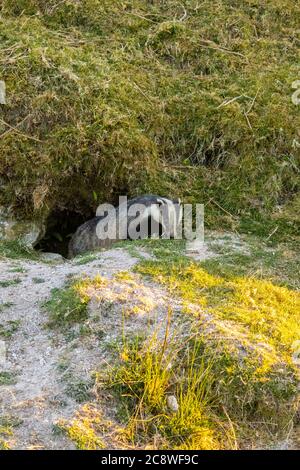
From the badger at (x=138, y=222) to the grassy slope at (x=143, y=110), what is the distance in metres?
0.39

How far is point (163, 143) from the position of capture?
724cm

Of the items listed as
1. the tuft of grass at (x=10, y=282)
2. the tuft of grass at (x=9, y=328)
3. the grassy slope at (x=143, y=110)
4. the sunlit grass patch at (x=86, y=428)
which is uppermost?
the grassy slope at (x=143, y=110)

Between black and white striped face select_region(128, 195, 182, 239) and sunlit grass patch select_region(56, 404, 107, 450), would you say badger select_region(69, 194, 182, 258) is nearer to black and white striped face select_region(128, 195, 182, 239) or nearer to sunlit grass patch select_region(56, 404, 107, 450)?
black and white striped face select_region(128, 195, 182, 239)

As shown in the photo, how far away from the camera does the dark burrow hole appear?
720cm

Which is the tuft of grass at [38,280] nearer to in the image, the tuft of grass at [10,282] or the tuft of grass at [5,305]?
the tuft of grass at [10,282]

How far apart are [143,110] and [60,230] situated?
4.99 ft

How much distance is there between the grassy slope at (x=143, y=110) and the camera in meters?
6.70

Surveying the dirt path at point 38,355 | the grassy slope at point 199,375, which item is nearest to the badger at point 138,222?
the dirt path at point 38,355

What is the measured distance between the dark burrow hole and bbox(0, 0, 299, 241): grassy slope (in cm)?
21

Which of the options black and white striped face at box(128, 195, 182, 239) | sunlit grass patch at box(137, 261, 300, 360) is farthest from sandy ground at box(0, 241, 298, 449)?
black and white striped face at box(128, 195, 182, 239)

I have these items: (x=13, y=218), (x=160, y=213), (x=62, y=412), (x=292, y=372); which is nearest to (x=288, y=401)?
(x=292, y=372)

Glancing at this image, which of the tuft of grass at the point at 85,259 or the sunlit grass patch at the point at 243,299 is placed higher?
the tuft of grass at the point at 85,259

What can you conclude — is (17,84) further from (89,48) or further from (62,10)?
(62,10)
